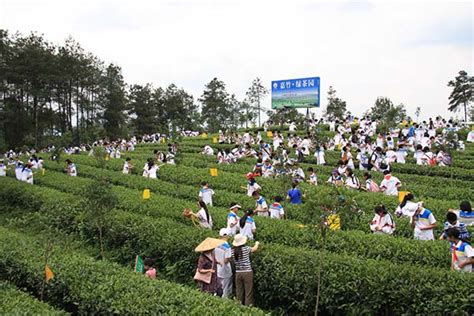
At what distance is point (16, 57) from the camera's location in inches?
2185

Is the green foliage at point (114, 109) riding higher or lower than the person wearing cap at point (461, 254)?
higher

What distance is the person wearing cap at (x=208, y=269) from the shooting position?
9.66 metres

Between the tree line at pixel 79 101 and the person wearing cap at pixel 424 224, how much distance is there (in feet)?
124

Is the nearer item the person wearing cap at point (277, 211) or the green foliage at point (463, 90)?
the person wearing cap at point (277, 211)

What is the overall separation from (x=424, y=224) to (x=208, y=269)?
547 cm

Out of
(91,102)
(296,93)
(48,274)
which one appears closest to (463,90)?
(296,93)

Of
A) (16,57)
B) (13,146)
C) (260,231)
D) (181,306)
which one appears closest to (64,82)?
(16,57)

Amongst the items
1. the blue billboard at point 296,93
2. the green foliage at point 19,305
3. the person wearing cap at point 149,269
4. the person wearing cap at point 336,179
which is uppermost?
the blue billboard at point 296,93

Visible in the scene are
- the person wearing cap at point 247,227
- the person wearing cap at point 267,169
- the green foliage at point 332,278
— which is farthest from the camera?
the person wearing cap at point 267,169

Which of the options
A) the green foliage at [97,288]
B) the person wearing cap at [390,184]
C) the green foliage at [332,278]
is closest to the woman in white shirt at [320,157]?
the person wearing cap at [390,184]

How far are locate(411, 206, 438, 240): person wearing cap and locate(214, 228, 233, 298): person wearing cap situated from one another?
4803 mm

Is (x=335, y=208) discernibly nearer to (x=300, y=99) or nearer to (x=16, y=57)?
(x=300, y=99)

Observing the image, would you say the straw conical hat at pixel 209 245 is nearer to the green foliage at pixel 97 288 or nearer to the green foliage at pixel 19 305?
the green foliage at pixel 97 288

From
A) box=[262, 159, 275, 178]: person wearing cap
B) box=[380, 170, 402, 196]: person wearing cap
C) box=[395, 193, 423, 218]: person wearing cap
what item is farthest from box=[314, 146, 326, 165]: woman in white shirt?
box=[395, 193, 423, 218]: person wearing cap
